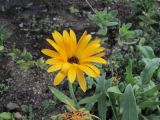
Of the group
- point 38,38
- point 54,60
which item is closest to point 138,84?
point 54,60

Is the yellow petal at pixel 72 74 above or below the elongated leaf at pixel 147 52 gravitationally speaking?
above

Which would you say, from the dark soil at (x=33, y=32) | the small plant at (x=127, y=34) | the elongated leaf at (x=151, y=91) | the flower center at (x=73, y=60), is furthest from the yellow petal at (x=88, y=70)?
the small plant at (x=127, y=34)

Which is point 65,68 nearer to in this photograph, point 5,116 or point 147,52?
point 5,116

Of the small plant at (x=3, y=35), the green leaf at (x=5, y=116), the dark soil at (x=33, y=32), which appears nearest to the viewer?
the green leaf at (x=5, y=116)

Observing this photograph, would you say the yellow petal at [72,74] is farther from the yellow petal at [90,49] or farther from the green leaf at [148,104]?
the green leaf at [148,104]

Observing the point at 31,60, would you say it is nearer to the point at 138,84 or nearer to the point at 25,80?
the point at 25,80

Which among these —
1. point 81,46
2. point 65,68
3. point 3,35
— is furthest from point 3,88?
point 65,68

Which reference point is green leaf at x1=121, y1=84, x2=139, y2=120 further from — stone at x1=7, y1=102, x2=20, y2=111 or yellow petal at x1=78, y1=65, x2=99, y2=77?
stone at x1=7, y1=102, x2=20, y2=111
